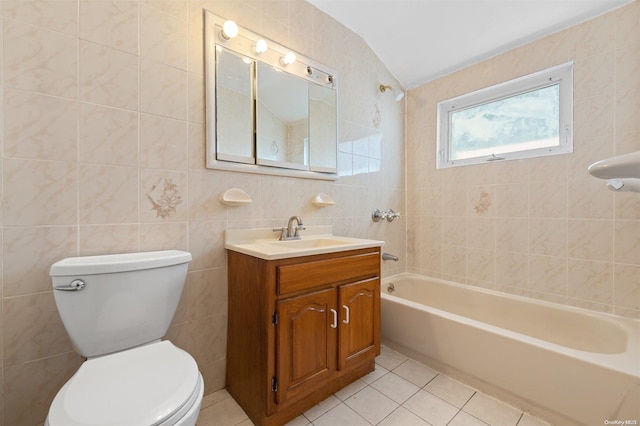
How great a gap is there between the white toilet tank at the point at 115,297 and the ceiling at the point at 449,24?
1.98 meters

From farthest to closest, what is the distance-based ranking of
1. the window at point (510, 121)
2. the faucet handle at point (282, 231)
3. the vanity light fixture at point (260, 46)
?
1. the window at point (510, 121)
2. the faucet handle at point (282, 231)
3. the vanity light fixture at point (260, 46)

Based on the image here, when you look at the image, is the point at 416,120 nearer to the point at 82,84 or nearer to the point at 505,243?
the point at 505,243

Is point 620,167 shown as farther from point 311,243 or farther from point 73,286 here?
point 73,286

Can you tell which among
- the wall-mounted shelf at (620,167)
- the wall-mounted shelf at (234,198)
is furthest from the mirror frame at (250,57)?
the wall-mounted shelf at (620,167)

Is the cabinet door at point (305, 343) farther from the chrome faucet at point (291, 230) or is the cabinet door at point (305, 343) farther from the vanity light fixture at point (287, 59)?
the vanity light fixture at point (287, 59)

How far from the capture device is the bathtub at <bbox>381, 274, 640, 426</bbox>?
1.16m

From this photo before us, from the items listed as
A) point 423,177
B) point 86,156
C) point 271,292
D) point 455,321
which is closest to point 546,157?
point 423,177

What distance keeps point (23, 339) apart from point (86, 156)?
75cm

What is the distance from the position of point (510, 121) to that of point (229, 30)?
2.06 metres

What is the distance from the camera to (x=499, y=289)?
2.08 meters

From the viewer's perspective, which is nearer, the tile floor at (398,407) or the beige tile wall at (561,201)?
the tile floor at (398,407)

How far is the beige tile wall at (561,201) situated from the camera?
1.59m

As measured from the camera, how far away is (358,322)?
1560 millimetres

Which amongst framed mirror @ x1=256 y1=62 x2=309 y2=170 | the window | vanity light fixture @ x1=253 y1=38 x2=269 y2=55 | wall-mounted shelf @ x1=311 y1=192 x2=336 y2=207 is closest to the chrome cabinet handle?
framed mirror @ x1=256 y1=62 x2=309 y2=170
